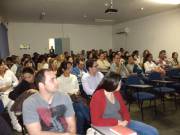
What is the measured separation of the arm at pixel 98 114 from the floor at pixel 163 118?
176 centimetres

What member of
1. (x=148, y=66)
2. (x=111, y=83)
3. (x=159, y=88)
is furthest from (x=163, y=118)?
(x=148, y=66)

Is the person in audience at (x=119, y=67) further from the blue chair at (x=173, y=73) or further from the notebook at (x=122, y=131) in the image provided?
the notebook at (x=122, y=131)

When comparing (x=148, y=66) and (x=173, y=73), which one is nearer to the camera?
(x=173, y=73)

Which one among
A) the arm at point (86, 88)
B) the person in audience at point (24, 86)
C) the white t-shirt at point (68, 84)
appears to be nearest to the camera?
the person in audience at point (24, 86)

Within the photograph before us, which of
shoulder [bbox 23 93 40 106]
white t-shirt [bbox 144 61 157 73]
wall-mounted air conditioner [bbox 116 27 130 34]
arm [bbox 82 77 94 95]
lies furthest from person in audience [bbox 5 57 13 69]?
wall-mounted air conditioner [bbox 116 27 130 34]

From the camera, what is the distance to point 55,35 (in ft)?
39.4

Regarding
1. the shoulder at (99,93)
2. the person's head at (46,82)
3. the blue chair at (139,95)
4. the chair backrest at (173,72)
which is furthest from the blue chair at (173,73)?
the person's head at (46,82)

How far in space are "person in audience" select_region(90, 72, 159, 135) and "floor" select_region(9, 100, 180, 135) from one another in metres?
1.48

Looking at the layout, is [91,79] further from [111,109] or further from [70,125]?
[70,125]

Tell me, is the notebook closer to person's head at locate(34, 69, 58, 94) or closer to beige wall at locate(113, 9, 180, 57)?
person's head at locate(34, 69, 58, 94)

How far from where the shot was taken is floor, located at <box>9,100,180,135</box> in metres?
3.73

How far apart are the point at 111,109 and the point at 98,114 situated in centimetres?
21

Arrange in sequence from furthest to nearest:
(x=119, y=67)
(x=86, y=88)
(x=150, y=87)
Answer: (x=119, y=67) < (x=150, y=87) < (x=86, y=88)

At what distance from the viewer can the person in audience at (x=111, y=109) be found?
2.23 m
